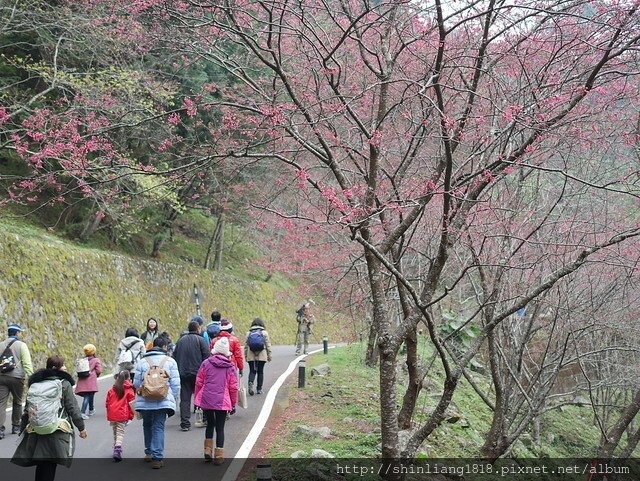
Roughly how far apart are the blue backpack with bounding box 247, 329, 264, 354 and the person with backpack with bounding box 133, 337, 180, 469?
481 cm

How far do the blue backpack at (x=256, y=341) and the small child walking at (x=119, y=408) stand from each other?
461cm

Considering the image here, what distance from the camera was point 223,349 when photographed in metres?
8.51

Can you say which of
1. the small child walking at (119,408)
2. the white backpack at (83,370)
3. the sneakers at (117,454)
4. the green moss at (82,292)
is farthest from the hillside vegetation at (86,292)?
the sneakers at (117,454)

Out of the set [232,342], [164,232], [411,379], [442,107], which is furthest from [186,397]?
[164,232]

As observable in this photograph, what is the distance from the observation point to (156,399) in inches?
308

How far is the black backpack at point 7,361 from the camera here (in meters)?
9.44

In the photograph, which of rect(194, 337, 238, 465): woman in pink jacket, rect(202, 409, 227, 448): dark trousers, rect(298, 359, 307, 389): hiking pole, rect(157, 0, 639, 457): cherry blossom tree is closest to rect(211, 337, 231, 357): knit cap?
rect(194, 337, 238, 465): woman in pink jacket

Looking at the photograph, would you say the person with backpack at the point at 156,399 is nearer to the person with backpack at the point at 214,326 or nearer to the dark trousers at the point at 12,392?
the dark trousers at the point at 12,392

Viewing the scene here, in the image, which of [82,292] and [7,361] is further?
[82,292]

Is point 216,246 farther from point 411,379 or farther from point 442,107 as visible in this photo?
point 442,107

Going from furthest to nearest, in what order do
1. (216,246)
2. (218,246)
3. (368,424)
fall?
(216,246) → (218,246) → (368,424)

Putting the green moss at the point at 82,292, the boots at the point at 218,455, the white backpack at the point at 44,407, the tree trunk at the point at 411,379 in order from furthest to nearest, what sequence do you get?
1. the green moss at the point at 82,292
2. the tree trunk at the point at 411,379
3. the boots at the point at 218,455
4. the white backpack at the point at 44,407

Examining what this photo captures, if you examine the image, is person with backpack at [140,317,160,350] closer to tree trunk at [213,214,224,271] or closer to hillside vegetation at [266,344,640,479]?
hillside vegetation at [266,344,640,479]

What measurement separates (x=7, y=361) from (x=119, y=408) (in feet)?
8.02
